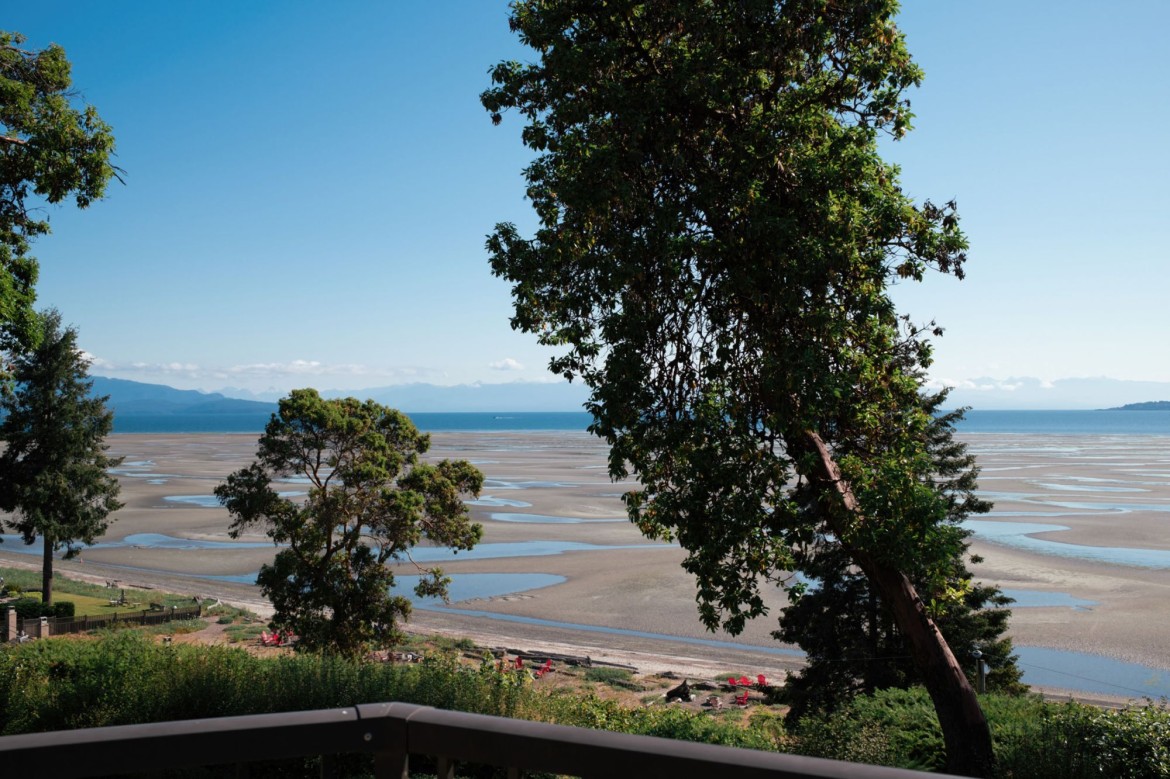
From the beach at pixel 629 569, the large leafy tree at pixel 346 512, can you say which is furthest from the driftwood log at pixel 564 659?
the large leafy tree at pixel 346 512

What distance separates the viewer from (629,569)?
39375 millimetres

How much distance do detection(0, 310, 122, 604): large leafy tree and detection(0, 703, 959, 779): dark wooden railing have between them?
A: 3596 cm

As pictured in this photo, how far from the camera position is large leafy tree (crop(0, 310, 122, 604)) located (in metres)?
32.8

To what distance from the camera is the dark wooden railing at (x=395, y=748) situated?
1.90 meters

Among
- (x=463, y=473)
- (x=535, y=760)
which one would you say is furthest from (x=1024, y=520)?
(x=535, y=760)

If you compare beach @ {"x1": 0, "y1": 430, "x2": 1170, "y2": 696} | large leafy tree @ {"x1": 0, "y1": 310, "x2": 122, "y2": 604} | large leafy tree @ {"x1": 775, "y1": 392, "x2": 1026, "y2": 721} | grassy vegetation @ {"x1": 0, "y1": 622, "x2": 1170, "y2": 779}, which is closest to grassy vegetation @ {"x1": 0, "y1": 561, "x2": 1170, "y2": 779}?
grassy vegetation @ {"x1": 0, "y1": 622, "x2": 1170, "y2": 779}

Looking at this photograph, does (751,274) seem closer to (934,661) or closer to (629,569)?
(934,661)

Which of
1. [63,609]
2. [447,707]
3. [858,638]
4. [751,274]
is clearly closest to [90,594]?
[63,609]

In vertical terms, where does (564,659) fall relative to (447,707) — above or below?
below

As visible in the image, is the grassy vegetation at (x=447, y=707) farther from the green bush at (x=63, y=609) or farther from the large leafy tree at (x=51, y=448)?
the large leafy tree at (x=51, y=448)

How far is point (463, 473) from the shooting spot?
2120cm

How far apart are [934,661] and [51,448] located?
33715 mm

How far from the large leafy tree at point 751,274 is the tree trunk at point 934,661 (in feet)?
0.09

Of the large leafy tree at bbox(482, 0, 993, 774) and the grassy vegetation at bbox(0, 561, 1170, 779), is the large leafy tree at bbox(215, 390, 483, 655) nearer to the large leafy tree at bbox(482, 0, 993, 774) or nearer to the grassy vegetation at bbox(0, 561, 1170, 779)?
the grassy vegetation at bbox(0, 561, 1170, 779)
